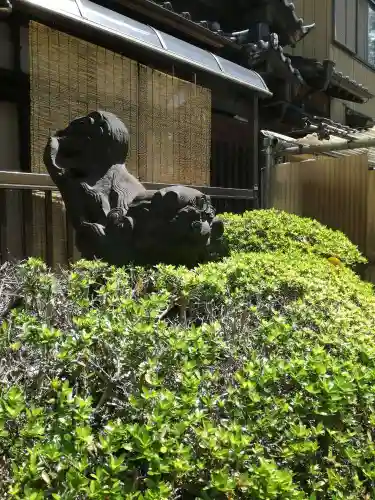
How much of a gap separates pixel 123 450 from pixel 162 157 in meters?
5.53

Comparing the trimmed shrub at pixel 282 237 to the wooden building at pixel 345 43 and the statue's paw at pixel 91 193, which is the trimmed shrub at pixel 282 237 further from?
the wooden building at pixel 345 43

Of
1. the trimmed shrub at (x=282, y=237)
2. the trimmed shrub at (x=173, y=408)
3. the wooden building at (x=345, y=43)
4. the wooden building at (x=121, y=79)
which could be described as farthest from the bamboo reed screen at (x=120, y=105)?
the wooden building at (x=345, y=43)

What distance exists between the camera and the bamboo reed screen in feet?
17.8

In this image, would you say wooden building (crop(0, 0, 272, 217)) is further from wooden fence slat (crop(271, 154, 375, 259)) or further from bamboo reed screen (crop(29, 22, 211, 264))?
wooden fence slat (crop(271, 154, 375, 259))

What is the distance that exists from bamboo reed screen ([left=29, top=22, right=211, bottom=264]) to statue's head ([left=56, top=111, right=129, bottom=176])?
1.34 m

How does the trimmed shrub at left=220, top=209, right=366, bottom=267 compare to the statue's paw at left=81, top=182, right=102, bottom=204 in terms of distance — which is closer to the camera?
the statue's paw at left=81, top=182, right=102, bottom=204

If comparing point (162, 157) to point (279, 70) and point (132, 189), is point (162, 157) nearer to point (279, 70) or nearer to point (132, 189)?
point (132, 189)

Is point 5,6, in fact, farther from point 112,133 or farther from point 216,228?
point 216,228

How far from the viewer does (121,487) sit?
4.78 ft

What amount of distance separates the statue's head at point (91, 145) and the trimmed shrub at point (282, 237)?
2.19 meters

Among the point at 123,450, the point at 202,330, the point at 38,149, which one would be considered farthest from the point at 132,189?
the point at 123,450

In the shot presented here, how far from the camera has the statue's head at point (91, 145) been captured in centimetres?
405

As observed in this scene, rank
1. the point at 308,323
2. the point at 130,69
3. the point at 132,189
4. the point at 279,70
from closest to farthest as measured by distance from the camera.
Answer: the point at 308,323
the point at 132,189
the point at 130,69
the point at 279,70

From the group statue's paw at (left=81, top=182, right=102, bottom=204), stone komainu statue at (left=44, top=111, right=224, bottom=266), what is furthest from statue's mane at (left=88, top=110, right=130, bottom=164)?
statue's paw at (left=81, top=182, right=102, bottom=204)
